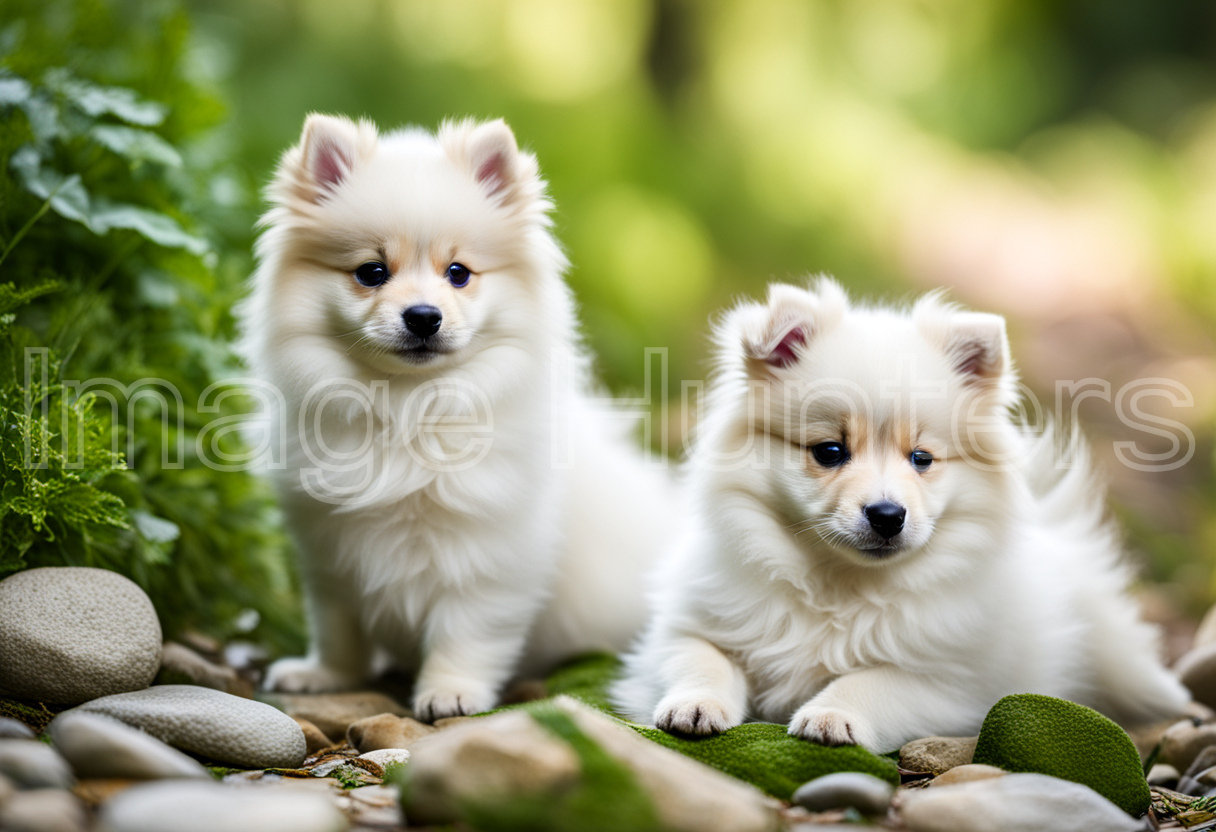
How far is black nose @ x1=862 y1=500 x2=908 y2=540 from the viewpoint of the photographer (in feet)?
7.51

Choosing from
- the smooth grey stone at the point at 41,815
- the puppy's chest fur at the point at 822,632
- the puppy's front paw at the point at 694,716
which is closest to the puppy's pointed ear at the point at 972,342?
the puppy's chest fur at the point at 822,632

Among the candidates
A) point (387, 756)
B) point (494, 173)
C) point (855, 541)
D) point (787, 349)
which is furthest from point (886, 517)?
point (494, 173)

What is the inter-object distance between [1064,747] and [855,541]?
2.41 feet

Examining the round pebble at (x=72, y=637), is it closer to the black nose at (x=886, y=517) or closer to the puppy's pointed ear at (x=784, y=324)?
the puppy's pointed ear at (x=784, y=324)

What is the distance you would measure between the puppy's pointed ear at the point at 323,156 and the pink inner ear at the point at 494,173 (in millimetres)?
325

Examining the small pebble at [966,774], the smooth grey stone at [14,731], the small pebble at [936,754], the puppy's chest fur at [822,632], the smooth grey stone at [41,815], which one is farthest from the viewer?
the puppy's chest fur at [822,632]

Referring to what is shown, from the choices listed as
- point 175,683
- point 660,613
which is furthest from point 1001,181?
point 175,683

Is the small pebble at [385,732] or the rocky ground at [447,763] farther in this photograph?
the small pebble at [385,732]

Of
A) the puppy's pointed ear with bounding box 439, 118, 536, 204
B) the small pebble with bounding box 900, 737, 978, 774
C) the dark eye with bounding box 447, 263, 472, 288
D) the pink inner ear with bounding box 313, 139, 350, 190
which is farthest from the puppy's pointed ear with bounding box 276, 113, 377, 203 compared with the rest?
the small pebble with bounding box 900, 737, 978, 774

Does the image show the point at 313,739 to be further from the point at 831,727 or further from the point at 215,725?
the point at 831,727

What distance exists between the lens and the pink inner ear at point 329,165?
9.07ft

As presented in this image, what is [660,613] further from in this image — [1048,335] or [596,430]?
[1048,335]

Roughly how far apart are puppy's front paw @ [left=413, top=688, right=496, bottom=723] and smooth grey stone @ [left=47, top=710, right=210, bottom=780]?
851mm

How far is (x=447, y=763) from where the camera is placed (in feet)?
6.15
